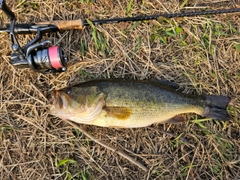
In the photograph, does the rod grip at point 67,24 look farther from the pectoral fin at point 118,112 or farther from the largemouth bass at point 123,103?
the pectoral fin at point 118,112

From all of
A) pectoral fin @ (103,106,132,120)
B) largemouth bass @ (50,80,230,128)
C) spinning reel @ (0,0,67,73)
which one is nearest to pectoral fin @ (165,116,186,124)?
largemouth bass @ (50,80,230,128)

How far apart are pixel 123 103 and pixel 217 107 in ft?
3.74

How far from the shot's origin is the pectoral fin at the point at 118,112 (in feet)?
9.80

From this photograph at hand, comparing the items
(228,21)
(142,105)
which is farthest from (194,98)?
(228,21)

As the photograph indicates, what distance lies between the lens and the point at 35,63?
309 centimetres

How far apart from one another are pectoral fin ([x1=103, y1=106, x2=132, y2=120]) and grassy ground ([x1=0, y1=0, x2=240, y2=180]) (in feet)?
1.52

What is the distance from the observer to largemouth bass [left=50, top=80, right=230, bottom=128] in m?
2.94

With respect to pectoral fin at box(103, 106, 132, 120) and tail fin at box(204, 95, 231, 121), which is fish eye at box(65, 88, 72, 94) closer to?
pectoral fin at box(103, 106, 132, 120)

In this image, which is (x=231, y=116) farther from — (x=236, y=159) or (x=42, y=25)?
(x=42, y=25)

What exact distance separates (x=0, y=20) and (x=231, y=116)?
314 centimetres

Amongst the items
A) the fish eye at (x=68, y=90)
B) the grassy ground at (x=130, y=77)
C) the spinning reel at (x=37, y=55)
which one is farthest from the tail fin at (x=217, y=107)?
the spinning reel at (x=37, y=55)

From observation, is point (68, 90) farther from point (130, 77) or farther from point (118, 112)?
point (130, 77)

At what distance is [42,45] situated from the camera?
3072mm

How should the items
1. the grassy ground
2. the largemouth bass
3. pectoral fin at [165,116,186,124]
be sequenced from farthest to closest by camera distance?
1. the grassy ground
2. pectoral fin at [165,116,186,124]
3. the largemouth bass
